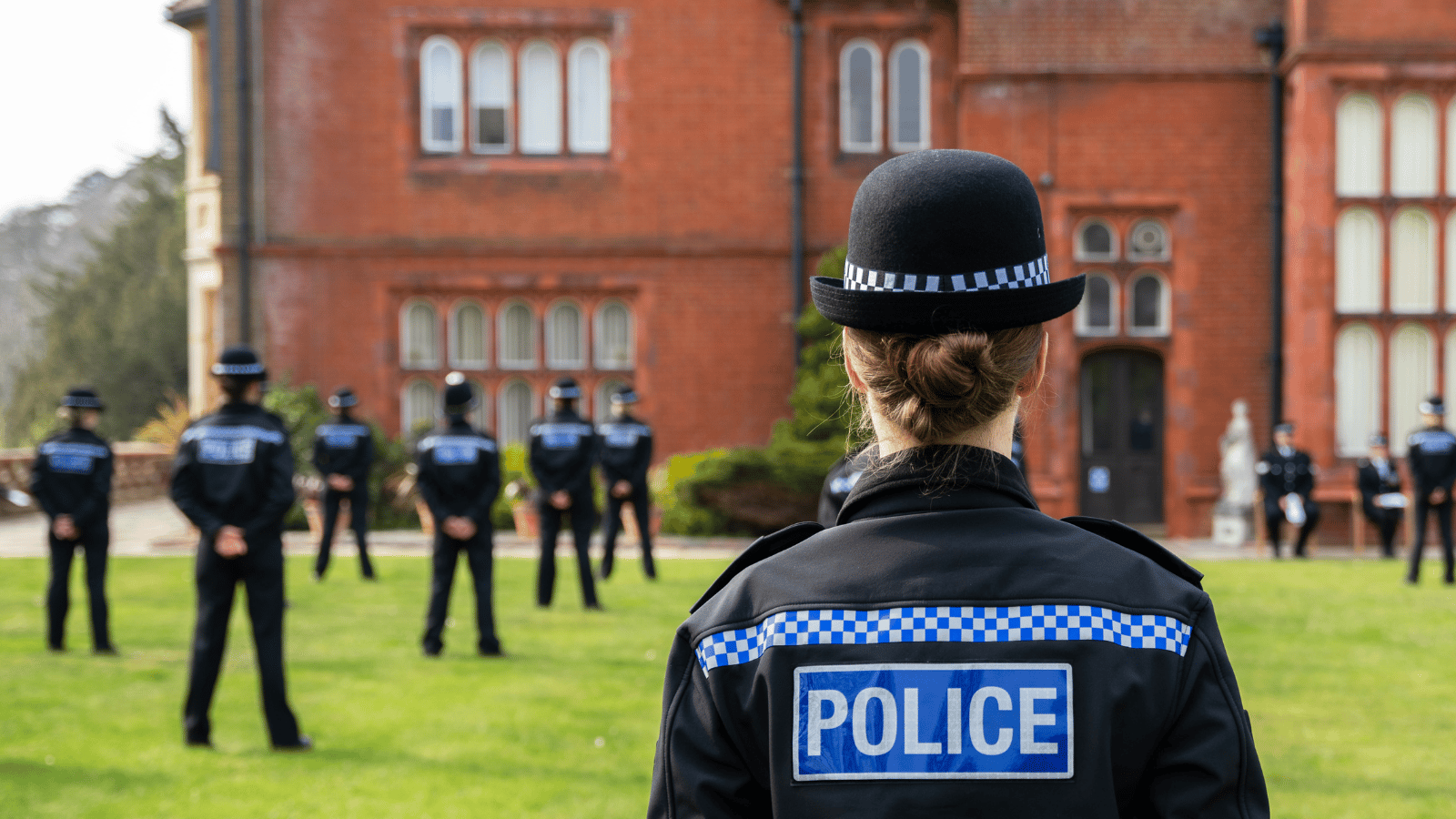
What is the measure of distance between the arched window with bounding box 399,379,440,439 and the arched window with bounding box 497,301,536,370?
3.80 feet

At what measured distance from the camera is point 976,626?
150cm

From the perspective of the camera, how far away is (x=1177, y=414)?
16578 millimetres

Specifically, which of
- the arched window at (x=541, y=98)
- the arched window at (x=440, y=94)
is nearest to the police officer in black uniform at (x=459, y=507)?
the arched window at (x=541, y=98)

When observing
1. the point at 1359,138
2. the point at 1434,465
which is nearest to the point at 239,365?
the point at 1434,465

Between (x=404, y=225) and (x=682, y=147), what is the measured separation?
164 inches

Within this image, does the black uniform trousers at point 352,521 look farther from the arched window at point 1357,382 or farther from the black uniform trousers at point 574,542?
the arched window at point 1357,382

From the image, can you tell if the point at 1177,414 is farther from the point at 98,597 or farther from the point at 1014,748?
the point at 1014,748

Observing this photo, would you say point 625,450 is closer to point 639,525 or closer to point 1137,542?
point 639,525

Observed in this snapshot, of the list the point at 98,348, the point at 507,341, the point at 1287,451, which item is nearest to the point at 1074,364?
the point at 1287,451

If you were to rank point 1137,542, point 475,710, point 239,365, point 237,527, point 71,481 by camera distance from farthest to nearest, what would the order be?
point 71,481 → point 475,710 → point 239,365 → point 237,527 → point 1137,542

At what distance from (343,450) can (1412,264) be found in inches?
537

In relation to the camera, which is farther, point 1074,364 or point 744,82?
point 744,82

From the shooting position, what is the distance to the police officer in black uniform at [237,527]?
6.22m

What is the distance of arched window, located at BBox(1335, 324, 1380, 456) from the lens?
16.1m
